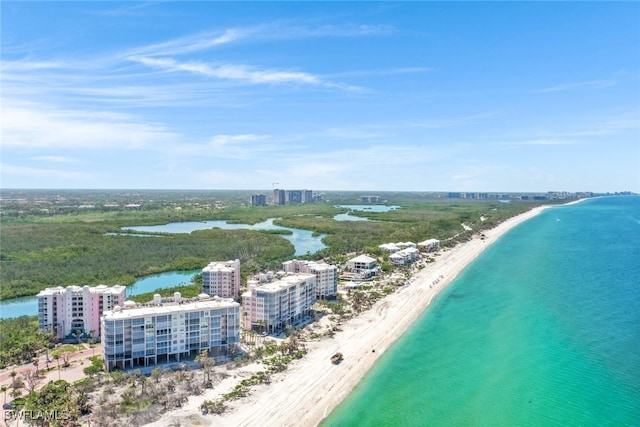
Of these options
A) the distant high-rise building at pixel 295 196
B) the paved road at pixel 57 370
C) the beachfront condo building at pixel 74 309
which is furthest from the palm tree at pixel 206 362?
the distant high-rise building at pixel 295 196

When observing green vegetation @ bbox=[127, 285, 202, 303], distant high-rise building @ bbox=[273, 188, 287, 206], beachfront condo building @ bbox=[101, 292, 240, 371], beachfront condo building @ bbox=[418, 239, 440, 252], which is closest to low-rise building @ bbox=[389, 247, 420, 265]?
beachfront condo building @ bbox=[418, 239, 440, 252]

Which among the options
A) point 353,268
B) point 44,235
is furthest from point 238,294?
point 44,235

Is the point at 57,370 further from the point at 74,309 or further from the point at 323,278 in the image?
the point at 323,278

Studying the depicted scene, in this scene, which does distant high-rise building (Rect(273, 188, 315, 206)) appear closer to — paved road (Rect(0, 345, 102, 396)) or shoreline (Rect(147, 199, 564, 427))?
shoreline (Rect(147, 199, 564, 427))

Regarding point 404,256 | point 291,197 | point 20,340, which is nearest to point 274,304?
point 20,340

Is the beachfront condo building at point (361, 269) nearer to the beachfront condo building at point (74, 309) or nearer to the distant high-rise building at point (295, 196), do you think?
the beachfront condo building at point (74, 309)

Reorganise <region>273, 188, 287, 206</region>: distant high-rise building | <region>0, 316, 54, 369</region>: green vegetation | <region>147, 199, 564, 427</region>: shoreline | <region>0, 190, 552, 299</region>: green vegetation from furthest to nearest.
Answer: <region>273, 188, 287, 206</region>: distant high-rise building
<region>0, 190, 552, 299</region>: green vegetation
<region>0, 316, 54, 369</region>: green vegetation
<region>147, 199, 564, 427</region>: shoreline
